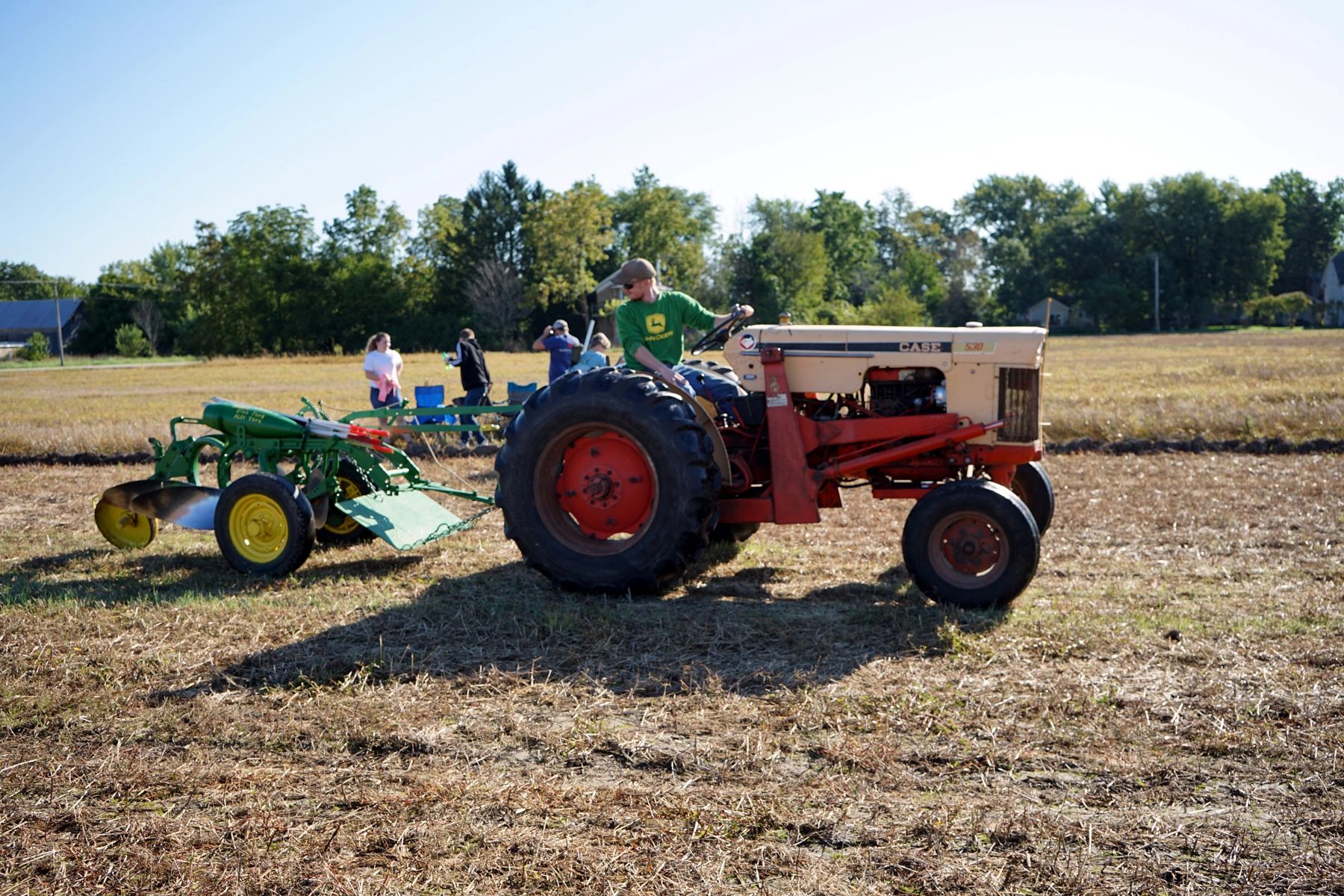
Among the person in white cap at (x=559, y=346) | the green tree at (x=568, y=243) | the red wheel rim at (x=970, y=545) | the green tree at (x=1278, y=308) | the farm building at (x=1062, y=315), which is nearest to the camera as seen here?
the red wheel rim at (x=970, y=545)

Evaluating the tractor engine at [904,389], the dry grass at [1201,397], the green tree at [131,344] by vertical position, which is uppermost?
the green tree at [131,344]

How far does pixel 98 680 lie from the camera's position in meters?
5.18

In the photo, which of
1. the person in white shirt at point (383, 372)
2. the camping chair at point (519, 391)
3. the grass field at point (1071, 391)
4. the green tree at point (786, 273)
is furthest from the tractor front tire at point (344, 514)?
the green tree at point (786, 273)

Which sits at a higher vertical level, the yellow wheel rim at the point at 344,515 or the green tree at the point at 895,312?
the green tree at the point at 895,312

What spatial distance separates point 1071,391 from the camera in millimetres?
18859

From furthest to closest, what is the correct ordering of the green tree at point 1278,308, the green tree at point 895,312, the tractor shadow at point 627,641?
the green tree at point 1278,308
the green tree at point 895,312
the tractor shadow at point 627,641

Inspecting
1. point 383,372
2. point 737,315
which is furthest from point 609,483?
point 383,372

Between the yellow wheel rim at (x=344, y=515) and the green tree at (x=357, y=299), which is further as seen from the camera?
the green tree at (x=357, y=299)

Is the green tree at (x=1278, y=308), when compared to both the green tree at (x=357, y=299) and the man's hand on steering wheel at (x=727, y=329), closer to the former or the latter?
the green tree at (x=357, y=299)

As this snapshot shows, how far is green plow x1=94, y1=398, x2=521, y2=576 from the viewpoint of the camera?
7352 millimetres

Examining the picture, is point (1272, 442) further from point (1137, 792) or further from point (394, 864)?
point (394, 864)

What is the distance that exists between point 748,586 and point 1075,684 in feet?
8.07

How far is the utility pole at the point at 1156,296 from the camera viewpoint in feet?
241

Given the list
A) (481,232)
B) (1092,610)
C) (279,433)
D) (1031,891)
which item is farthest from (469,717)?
(481,232)
